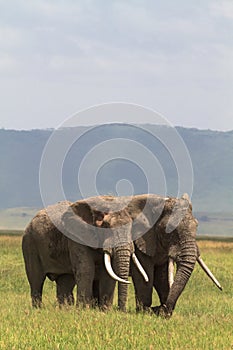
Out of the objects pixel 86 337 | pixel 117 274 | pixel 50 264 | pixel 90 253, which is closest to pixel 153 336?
pixel 86 337

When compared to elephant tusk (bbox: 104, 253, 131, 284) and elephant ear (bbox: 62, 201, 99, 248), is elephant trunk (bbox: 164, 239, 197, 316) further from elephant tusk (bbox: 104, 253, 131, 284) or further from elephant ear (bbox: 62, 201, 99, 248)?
elephant ear (bbox: 62, 201, 99, 248)

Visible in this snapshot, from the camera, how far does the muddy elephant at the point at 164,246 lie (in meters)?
17.7

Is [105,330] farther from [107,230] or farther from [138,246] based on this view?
[138,246]

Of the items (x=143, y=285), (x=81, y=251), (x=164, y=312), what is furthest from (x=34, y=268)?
(x=164, y=312)

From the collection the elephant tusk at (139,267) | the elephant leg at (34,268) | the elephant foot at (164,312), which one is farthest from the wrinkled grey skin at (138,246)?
the elephant leg at (34,268)

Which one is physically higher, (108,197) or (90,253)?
(108,197)

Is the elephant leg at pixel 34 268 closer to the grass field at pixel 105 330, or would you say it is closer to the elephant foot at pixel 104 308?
the grass field at pixel 105 330

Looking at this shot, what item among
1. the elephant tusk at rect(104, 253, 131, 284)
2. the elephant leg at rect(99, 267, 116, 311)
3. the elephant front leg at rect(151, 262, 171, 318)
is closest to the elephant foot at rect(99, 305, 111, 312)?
the elephant leg at rect(99, 267, 116, 311)

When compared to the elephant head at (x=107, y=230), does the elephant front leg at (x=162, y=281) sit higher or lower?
lower

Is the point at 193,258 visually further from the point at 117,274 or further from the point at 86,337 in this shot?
the point at 86,337

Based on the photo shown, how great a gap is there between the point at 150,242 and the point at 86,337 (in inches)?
212

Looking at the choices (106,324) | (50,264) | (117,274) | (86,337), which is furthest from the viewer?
(50,264)

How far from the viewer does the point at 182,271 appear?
57.1 feet

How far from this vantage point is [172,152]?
21.1m
